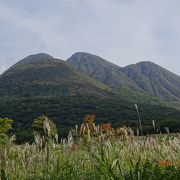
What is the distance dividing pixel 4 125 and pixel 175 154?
2476 inches

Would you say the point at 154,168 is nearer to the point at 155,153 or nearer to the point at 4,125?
the point at 155,153

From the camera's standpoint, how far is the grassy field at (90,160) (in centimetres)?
641

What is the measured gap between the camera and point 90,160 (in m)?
8.08

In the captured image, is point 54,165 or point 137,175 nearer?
point 137,175

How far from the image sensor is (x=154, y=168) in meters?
6.43

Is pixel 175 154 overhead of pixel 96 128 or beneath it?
beneath

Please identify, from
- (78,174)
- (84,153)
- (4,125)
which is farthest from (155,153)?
(4,125)

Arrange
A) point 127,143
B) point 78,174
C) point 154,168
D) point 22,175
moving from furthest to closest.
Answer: point 127,143 → point 22,175 → point 78,174 → point 154,168

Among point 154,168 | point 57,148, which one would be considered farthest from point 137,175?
point 57,148

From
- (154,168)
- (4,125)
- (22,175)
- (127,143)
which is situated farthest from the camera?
(4,125)

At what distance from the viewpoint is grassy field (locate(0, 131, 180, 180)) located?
6406 millimetres

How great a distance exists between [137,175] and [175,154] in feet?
7.26

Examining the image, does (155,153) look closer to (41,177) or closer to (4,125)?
(41,177)

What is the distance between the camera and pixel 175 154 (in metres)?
7.66
